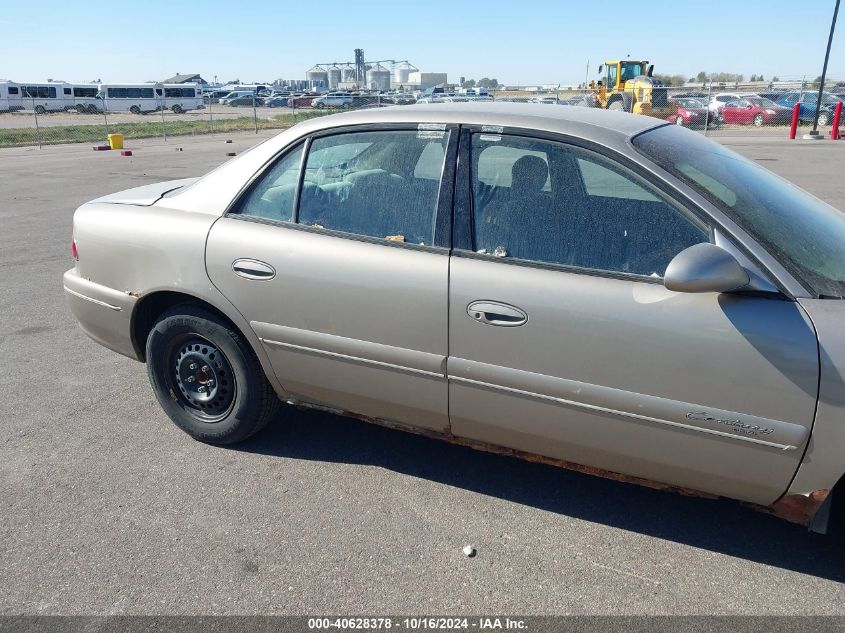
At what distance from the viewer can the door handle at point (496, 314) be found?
270cm

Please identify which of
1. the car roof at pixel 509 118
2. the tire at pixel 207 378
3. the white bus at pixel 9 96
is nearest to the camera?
the car roof at pixel 509 118

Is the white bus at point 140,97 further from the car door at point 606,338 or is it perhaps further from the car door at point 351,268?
Answer: the car door at point 606,338

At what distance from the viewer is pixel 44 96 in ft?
172

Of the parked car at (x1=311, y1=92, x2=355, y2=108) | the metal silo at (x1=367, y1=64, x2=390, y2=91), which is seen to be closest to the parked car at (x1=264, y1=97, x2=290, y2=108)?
the metal silo at (x1=367, y1=64, x2=390, y2=91)

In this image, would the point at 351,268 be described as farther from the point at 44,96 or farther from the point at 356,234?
the point at 44,96

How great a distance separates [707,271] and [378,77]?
68481mm

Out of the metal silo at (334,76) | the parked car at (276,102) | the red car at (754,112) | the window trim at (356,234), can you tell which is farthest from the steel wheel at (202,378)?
the metal silo at (334,76)

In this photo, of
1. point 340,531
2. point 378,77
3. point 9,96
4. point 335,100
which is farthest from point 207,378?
point 378,77

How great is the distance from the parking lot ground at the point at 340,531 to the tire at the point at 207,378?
5.4 inches

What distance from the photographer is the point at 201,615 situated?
97.8 inches

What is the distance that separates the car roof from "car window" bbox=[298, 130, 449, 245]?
8 cm

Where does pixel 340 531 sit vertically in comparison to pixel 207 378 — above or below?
below

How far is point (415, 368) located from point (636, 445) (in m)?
0.93

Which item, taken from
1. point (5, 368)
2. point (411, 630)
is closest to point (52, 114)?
point (5, 368)
